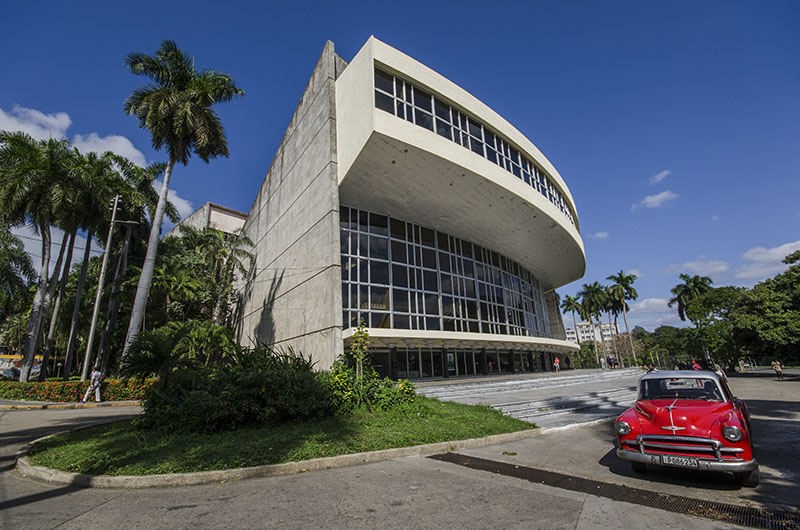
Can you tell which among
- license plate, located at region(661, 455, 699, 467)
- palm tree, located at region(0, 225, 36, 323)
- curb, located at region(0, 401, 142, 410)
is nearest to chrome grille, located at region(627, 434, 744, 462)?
license plate, located at region(661, 455, 699, 467)

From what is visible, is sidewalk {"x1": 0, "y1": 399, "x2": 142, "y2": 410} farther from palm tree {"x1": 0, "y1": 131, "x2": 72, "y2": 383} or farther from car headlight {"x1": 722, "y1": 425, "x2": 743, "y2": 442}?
car headlight {"x1": 722, "y1": 425, "x2": 743, "y2": 442}

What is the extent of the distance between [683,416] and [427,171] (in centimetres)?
1630

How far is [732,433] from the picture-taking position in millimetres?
4867

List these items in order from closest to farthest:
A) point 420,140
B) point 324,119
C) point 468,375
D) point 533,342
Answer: point 420,140 → point 324,119 → point 468,375 → point 533,342

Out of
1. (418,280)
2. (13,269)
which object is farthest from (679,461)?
(13,269)

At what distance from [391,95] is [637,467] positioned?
1827 cm

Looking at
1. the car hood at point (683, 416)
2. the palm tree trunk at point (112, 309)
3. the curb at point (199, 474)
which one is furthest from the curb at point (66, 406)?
the car hood at point (683, 416)

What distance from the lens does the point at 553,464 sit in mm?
6344

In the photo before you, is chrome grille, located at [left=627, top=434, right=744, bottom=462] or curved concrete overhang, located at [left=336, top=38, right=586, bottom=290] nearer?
chrome grille, located at [left=627, top=434, right=744, bottom=462]

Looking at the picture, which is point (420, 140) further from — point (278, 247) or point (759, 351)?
point (759, 351)

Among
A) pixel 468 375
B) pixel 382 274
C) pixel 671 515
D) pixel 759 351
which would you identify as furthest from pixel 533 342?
pixel 671 515

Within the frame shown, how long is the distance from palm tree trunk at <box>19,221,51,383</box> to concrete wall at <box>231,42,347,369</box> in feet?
38.8

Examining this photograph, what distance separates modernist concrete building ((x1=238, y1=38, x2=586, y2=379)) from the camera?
59.8 feet

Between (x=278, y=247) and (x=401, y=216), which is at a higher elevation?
(x=401, y=216)
